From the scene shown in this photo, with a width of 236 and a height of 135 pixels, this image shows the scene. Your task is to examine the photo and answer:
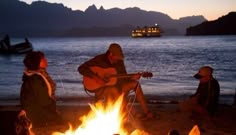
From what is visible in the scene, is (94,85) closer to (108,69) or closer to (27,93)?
(108,69)

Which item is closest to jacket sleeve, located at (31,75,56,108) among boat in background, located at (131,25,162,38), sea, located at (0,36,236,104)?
sea, located at (0,36,236,104)

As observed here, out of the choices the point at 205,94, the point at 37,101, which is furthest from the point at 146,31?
the point at 37,101

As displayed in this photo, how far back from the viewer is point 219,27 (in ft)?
575

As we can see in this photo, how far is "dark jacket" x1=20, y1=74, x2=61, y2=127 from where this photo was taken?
7048 mm

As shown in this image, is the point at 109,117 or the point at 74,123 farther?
the point at 74,123

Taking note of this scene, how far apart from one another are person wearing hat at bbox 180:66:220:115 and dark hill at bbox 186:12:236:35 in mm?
157918

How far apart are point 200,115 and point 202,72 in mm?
880

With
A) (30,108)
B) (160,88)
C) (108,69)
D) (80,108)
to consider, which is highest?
(108,69)

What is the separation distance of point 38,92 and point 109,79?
1399 mm

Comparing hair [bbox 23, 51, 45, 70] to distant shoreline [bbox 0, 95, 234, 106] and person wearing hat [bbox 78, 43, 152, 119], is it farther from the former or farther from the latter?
distant shoreline [bbox 0, 95, 234, 106]

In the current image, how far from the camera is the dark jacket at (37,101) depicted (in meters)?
7.05

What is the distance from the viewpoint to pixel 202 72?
7.97 meters

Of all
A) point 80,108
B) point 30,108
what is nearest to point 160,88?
point 80,108

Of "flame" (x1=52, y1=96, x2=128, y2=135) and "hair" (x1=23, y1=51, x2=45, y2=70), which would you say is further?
"hair" (x1=23, y1=51, x2=45, y2=70)
